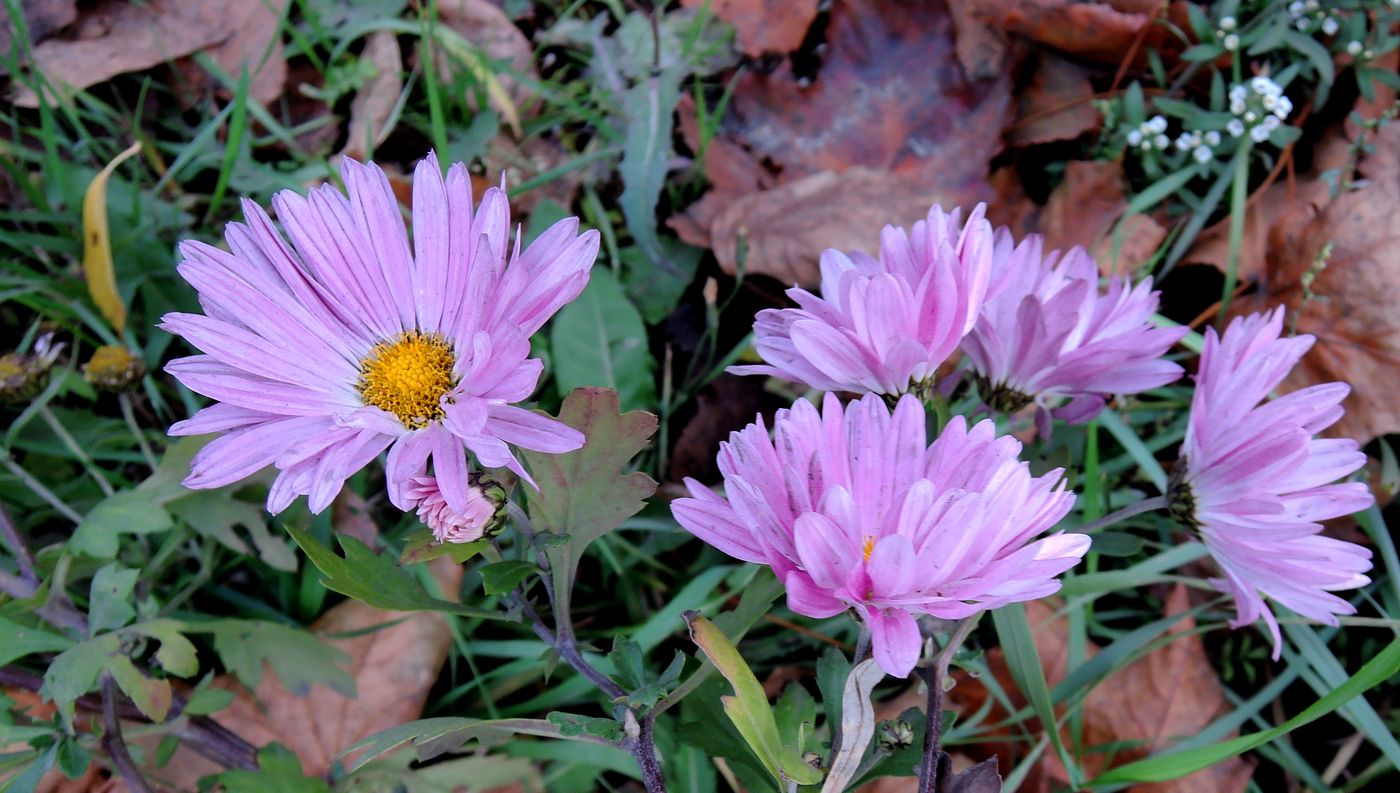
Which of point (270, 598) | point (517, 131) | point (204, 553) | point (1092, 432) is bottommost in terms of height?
point (270, 598)

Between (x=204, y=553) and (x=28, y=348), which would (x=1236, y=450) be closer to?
(x=204, y=553)

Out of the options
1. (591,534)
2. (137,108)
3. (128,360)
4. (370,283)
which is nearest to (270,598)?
(128,360)

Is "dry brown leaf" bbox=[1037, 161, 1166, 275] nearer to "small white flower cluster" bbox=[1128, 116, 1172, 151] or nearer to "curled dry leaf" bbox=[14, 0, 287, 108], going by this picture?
"small white flower cluster" bbox=[1128, 116, 1172, 151]

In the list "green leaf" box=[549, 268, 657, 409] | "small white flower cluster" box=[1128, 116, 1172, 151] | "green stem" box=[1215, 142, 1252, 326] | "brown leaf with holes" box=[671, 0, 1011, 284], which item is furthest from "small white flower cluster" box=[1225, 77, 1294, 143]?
"green leaf" box=[549, 268, 657, 409]

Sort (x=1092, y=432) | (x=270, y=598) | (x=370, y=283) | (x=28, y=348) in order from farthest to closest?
(x=28, y=348) → (x=270, y=598) → (x=1092, y=432) → (x=370, y=283)

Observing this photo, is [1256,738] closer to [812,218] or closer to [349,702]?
[812,218]

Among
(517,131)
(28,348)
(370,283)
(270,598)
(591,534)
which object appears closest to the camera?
(591,534)
